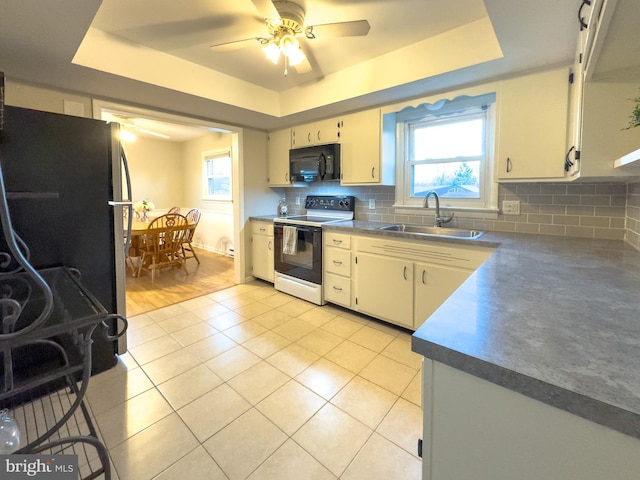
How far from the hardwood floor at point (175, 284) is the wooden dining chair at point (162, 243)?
0.14m

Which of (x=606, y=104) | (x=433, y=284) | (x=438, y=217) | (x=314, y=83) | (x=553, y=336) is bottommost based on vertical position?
(x=433, y=284)

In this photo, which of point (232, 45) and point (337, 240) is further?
point (337, 240)

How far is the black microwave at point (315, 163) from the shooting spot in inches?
126

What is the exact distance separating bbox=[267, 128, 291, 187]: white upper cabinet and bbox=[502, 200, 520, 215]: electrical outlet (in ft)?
7.77

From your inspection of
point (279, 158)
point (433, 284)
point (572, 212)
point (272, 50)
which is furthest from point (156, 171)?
point (572, 212)

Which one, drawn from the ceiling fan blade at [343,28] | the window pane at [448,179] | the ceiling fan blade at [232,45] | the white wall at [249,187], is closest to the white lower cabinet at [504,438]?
the ceiling fan blade at [343,28]

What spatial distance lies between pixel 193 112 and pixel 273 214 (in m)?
1.59

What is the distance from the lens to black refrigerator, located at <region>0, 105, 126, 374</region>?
64.7 inches

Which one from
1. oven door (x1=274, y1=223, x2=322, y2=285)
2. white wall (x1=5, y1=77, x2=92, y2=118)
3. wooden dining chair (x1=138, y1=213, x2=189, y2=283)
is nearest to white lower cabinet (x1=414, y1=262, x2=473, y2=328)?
oven door (x1=274, y1=223, x2=322, y2=285)

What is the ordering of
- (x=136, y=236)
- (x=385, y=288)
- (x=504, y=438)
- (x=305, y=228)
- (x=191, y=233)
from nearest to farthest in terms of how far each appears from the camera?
(x=504, y=438), (x=385, y=288), (x=305, y=228), (x=136, y=236), (x=191, y=233)

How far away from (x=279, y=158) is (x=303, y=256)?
1.43 m

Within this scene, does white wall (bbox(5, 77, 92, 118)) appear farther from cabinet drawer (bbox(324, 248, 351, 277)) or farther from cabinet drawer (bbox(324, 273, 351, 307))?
cabinet drawer (bbox(324, 273, 351, 307))

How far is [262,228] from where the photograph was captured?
12.4ft

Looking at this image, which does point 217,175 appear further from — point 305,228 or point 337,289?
point 337,289
